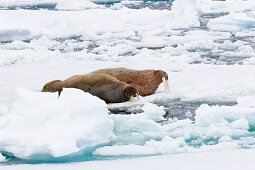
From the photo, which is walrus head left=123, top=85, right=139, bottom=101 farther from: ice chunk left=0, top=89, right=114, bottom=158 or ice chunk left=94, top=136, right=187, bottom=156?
ice chunk left=94, top=136, right=187, bottom=156

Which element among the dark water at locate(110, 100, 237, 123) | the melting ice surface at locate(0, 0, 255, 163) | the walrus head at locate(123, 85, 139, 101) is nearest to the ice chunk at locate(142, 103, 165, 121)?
the melting ice surface at locate(0, 0, 255, 163)

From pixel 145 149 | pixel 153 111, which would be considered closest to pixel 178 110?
pixel 153 111

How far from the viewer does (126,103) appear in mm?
5125

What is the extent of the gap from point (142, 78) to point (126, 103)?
690 mm

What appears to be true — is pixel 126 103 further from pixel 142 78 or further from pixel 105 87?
pixel 142 78

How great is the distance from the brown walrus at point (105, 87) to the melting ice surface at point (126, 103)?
6.5 inches

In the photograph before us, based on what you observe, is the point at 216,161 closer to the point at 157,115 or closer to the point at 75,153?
the point at 75,153

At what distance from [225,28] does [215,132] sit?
10611mm

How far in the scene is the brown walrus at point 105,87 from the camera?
5.21m

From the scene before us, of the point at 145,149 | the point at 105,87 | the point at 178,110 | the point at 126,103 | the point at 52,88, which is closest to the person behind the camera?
the point at 145,149

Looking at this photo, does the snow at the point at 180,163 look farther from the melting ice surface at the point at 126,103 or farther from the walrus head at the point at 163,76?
the walrus head at the point at 163,76

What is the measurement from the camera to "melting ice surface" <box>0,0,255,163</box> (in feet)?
10.6

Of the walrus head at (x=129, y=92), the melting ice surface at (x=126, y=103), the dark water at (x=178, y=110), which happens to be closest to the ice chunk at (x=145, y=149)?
the melting ice surface at (x=126, y=103)

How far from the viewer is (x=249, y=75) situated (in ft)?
21.0
